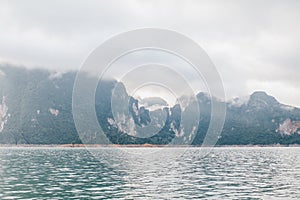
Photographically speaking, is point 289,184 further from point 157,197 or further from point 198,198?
point 157,197

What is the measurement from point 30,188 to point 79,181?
31.5 feet

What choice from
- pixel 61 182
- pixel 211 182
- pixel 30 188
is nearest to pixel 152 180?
pixel 211 182

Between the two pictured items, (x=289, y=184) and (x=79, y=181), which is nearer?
(x=289, y=184)

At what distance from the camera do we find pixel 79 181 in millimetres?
59125

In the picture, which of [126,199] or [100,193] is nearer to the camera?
[126,199]

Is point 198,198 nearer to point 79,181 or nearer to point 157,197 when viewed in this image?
point 157,197

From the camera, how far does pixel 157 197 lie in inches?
1715

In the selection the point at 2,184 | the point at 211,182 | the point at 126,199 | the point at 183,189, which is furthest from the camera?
the point at 211,182

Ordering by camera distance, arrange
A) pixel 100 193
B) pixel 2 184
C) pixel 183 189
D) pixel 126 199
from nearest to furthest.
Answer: pixel 126 199
pixel 100 193
pixel 183 189
pixel 2 184

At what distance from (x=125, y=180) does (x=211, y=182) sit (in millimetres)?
13433

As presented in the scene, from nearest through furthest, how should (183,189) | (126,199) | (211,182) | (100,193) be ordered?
(126,199), (100,193), (183,189), (211,182)

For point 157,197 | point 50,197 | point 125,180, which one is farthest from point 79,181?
point 157,197

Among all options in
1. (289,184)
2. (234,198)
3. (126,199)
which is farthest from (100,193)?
(289,184)

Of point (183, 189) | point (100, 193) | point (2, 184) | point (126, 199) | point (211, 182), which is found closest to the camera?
point (126, 199)
